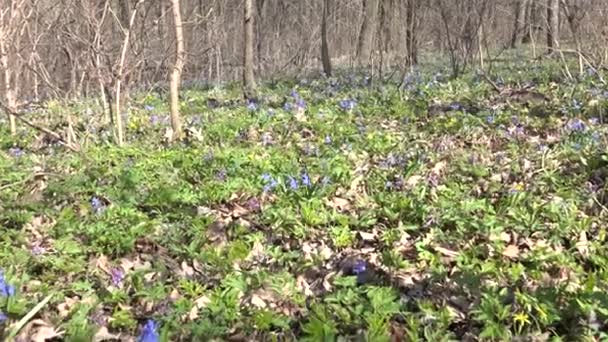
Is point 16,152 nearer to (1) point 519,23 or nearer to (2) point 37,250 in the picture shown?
(2) point 37,250

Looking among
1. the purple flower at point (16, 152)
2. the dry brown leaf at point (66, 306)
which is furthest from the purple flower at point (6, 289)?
the purple flower at point (16, 152)

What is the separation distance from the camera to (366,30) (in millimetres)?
16594

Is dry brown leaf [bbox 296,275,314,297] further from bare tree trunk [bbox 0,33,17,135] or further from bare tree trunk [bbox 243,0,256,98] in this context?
bare tree trunk [bbox 243,0,256,98]

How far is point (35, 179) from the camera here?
215 inches

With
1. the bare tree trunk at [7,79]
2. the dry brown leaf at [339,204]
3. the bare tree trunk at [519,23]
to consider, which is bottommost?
the dry brown leaf at [339,204]

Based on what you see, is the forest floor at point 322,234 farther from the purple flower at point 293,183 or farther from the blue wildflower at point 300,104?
the blue wildflower at point 300,104

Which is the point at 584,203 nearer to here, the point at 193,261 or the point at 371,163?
the point at 371,163

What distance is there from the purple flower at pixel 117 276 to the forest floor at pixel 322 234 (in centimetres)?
1

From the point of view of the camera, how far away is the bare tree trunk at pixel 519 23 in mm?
18453

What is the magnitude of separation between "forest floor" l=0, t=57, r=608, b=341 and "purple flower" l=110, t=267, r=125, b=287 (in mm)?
10

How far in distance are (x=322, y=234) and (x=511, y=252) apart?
1165 mm

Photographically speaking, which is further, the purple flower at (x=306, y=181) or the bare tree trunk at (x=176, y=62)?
the bare tree trunk at (x=176, y=62)

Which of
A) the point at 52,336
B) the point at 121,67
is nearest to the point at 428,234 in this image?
the point at 52,336

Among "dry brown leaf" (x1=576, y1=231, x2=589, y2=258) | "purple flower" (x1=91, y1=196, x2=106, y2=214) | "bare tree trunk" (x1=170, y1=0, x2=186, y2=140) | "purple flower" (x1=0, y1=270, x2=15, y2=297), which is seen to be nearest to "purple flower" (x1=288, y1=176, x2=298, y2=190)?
"purple flower" (x1=91, y1=196, x2=106, y2=214)
